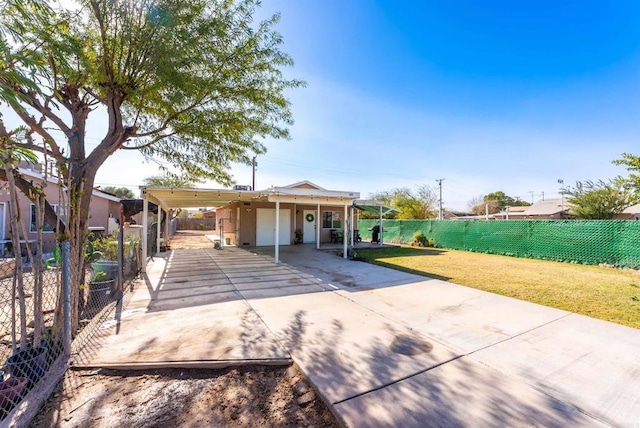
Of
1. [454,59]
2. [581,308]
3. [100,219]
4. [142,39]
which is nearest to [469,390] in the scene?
[581,308]

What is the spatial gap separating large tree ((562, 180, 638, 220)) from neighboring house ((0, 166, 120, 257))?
867 inches

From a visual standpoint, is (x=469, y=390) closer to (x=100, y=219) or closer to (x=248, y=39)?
(x=248, y=39)

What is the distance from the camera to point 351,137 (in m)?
15.6

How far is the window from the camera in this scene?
16750mm

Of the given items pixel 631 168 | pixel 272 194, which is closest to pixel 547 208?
pixel 631 168

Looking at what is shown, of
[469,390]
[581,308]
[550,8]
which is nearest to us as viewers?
[469,390]

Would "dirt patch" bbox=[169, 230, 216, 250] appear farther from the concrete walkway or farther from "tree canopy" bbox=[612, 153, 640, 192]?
"tree canopy" bbox=[612, 153, 640, 192]

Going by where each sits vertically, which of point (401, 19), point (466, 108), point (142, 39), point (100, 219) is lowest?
point (100, 219)

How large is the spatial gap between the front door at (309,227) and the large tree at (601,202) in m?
14.6

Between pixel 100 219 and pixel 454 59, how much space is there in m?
18.9

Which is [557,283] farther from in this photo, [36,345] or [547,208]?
[547,208]

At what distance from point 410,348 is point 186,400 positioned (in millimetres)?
2509

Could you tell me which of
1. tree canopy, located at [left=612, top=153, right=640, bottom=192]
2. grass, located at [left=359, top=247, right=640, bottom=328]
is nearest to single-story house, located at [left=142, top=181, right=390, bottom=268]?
grass, located at [left=359, top=247, right=640, bottom=328]

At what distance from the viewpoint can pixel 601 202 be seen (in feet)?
45.4
